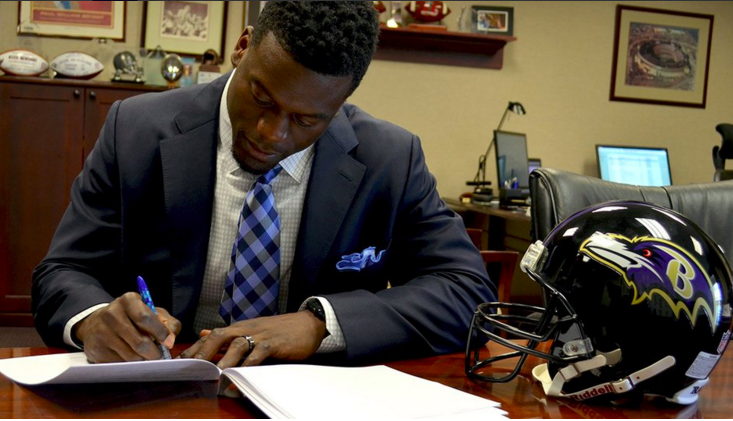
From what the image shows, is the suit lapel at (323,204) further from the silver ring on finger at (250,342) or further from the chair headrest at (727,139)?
the chair headrest at (727,139)

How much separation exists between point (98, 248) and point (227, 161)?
275mm

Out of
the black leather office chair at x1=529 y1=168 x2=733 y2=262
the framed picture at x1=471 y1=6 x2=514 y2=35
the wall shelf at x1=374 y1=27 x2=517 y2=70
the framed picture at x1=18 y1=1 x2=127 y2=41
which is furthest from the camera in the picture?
the framed picture at x1=471 y1=6 x2=514 y2=35

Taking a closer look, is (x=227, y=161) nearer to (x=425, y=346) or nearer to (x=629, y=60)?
(x=425, y=346)

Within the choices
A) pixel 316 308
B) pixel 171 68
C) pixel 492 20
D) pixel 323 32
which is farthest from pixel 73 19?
pixel 316 308

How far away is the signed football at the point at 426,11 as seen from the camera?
4535mm

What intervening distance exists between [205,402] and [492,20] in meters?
4.21

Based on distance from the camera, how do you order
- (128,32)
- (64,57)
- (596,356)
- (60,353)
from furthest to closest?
(128,32) → (64,57) → (60,353) → (596,356)

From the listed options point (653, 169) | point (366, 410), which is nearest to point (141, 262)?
point (366, 410)

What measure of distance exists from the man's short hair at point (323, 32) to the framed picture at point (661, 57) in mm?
4120

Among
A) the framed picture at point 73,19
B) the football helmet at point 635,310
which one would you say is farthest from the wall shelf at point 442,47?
the football helmet at point 635,310

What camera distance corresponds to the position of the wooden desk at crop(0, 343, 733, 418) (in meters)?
0.83

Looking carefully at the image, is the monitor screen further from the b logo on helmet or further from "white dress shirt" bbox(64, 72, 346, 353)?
the b logo on helmet

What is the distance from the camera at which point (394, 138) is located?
1.50 m

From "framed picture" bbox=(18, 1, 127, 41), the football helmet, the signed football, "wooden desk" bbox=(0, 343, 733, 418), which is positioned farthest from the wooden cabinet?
the football helmet
